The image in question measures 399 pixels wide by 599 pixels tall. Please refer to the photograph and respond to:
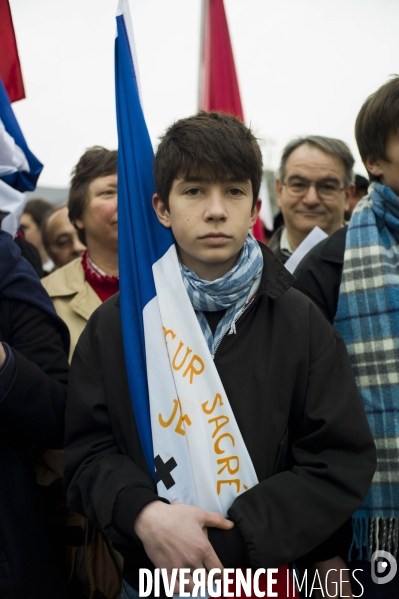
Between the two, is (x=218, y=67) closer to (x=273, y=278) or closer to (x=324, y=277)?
(x=324, y=277)

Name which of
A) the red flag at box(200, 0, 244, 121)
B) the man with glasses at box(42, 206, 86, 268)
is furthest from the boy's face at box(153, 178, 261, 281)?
the man with glasses at box(42, 206, 86, 268)

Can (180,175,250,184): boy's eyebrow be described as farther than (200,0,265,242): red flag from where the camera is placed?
No

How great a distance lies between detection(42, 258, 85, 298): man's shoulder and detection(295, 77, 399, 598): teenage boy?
1.18 m

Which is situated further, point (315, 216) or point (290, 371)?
point (315, 216)

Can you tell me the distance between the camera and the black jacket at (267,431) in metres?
1.86

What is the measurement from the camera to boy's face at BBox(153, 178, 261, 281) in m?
2.04

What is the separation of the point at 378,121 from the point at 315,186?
1.35m

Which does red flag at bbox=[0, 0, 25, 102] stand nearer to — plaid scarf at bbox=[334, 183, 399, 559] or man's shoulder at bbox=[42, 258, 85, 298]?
man's shoulder at bbox=[42, 258, 85, 298]

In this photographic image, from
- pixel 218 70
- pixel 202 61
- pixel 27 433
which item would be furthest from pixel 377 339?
pixel 202 61

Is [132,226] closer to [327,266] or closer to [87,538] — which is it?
[327,266]

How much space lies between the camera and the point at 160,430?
2.00 meters

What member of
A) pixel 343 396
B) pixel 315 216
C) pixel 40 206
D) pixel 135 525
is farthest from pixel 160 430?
pixel 40 206

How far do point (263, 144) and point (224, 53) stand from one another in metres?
1.36

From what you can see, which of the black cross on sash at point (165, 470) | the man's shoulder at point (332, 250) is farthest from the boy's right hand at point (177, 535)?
the man's shoulder at point (332, 250)
